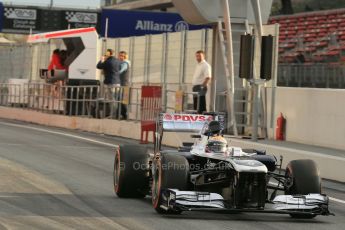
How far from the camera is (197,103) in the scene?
2283cm

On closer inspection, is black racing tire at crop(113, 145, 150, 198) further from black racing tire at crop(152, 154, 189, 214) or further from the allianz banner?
the allianz banner

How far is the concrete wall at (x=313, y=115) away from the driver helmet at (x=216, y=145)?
8.45 meters

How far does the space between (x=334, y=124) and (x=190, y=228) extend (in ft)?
34.0

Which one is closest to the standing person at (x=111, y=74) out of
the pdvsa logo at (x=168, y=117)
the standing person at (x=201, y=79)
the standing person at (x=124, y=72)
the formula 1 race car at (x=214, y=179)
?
the standing person at (x=124, y=72)

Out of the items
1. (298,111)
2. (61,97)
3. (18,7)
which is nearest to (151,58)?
(61,97)

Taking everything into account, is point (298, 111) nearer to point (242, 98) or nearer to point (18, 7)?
point (242, 98)

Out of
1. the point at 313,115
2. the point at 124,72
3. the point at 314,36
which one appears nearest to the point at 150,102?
the point at 124,72

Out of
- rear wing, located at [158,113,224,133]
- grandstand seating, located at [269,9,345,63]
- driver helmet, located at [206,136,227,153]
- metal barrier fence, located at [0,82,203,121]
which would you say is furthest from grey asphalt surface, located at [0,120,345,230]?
grandstand seating, located at [269,9,345,63]

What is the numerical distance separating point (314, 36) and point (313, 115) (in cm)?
2143

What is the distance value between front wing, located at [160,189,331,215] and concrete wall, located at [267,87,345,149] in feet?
28.6

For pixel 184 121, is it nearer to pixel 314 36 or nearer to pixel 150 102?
pixel 150 102

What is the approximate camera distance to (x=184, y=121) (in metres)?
12.3

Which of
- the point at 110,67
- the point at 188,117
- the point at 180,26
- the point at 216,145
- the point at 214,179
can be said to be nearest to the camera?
the point at 214,179

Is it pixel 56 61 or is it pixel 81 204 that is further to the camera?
pixel 56 61
